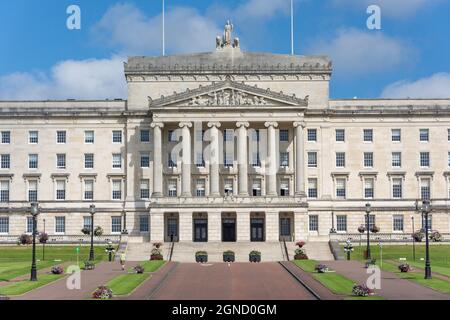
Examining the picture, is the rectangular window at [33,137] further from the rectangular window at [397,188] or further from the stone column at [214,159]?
the rectangular window at [397,188]

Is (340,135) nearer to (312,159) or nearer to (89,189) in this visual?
(312,159)

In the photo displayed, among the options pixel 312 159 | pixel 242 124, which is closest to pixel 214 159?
pixel 242 124

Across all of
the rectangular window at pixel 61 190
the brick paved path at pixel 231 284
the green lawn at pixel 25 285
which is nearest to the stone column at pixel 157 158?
the rectangular window at pixel 61 190

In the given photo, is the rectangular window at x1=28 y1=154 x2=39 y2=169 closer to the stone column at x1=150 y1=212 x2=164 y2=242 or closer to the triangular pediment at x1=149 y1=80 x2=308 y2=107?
the triangular pediment at x1=149 y1=80 x2=308 y2=107

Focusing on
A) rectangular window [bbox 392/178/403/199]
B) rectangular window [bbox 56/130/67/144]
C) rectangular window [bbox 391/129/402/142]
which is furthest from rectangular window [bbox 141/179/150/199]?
rectangular window [bbox 391/129/402/142]

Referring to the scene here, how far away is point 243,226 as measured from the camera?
111 m

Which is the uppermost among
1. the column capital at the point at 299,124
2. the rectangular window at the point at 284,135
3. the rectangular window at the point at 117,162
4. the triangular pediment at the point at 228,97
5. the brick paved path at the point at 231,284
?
the triangular pediment at the point at 228,97

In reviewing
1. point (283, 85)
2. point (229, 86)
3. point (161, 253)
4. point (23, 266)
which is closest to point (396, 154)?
point (283, 85)

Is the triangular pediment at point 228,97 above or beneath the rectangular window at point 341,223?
above

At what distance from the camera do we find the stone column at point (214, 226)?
110688 mm

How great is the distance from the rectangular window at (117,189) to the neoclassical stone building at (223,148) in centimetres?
17

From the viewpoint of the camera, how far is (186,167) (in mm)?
115062

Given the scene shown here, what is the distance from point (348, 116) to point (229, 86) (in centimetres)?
1943

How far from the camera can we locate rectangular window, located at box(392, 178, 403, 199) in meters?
121
